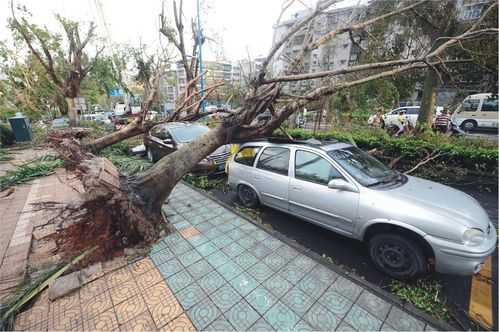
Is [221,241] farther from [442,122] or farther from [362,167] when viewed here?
[442,122]

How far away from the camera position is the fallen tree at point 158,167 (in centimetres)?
268

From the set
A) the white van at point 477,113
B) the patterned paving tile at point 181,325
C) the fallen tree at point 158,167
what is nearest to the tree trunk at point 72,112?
the fallen tree at point 158,167

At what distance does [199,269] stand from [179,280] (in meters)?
0.25

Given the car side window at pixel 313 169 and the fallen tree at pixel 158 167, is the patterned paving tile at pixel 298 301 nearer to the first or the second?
the car side window at pixel 313 169

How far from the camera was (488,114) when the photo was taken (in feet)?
38.9

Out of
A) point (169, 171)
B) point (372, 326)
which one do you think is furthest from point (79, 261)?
point (372, 326)

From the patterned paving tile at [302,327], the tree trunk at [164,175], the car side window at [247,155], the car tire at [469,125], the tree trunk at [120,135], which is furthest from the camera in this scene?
the car tire at [469,125]

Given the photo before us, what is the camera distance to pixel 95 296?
217 cm

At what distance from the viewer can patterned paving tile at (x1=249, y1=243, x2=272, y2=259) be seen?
2.77 m

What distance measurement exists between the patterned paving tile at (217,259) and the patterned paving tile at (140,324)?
0.85m

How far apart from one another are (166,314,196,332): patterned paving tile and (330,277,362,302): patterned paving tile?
4.95 ft

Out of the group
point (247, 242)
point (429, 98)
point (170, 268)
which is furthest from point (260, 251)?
point (429, 98)

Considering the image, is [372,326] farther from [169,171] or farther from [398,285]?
[169,171]

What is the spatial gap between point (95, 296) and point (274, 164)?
2.91 meters
